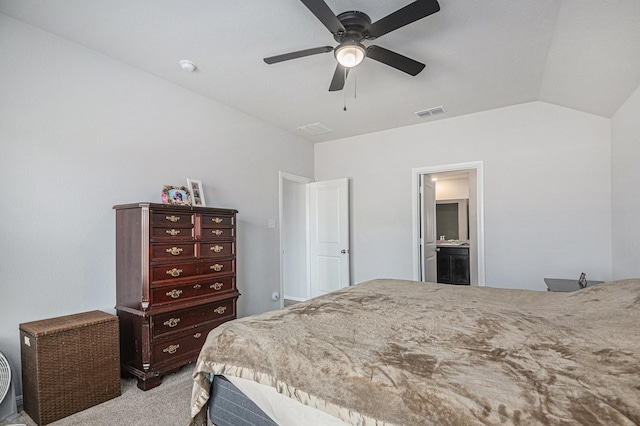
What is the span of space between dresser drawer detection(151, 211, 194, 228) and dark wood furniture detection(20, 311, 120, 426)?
79 cm

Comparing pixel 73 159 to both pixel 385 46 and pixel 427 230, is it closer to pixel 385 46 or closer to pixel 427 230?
pixel 385 46

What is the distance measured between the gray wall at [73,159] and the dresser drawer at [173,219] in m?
0.53

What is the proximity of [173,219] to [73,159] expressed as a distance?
0.90 metres

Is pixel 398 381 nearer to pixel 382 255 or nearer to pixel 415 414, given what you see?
pixel 415 414

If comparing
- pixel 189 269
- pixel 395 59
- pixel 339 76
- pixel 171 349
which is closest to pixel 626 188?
pixel 395 59

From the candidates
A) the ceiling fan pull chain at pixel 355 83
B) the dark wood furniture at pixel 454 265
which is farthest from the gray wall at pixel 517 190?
the dark wood furniture at pixel 454 265

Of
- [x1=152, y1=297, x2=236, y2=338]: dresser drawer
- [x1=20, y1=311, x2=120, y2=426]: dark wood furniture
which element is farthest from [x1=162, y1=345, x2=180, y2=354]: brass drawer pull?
[x1=20, y1=311, x2=120, y2=426]: dark wood furniture

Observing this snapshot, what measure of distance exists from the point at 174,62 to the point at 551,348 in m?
3.35

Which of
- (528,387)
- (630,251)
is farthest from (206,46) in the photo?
(630,251)

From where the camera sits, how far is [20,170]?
233 cm

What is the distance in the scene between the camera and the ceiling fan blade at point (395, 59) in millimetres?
2240

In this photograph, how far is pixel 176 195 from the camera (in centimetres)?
313

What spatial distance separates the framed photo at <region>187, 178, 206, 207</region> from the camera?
337cm

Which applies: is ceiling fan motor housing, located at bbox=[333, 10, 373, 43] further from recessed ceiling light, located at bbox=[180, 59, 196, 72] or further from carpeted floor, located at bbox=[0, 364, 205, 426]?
carpeted floor, located at bbox=[0, 364, 205, 426]
